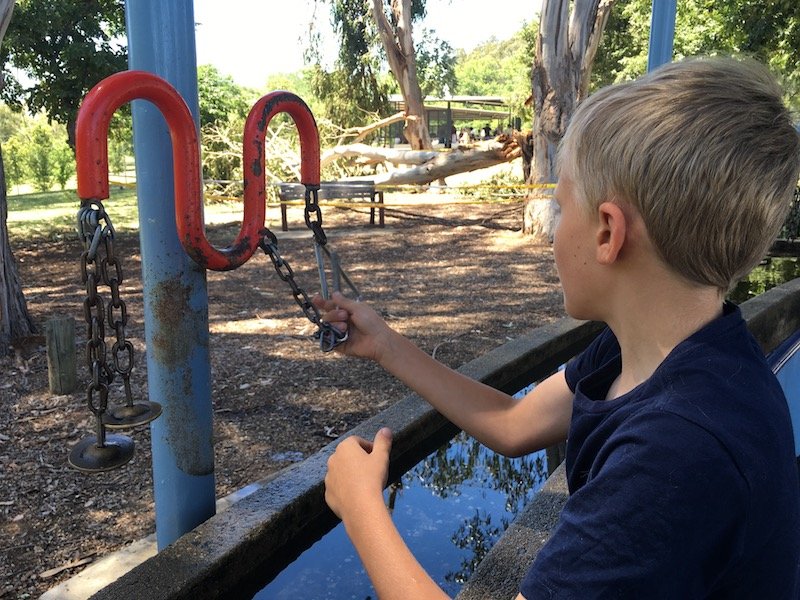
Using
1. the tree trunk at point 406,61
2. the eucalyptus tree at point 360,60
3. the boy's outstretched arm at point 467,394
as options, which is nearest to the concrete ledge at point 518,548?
the boy's outstretched arm at point 467,394

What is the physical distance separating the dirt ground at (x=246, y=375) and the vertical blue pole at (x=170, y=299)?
719 millimetres

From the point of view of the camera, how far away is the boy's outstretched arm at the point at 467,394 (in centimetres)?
156

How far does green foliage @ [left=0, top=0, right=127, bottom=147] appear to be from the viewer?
32.5 ft

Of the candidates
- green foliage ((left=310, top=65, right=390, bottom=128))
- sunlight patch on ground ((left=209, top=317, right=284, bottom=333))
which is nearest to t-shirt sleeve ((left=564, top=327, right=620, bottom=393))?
sunlight patch on ground ((left=209, top=317, right=284, bottom=333))

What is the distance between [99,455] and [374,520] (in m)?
0.61

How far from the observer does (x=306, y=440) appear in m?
3.37

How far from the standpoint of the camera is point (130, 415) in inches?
57.9

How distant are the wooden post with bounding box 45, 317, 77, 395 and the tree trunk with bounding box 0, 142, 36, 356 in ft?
3.04

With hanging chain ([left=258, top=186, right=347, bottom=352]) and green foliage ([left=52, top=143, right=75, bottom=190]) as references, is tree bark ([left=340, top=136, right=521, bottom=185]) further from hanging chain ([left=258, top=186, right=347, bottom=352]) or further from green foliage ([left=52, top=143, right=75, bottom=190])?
green foliage ([left=52, top=143, right=75, bottom=190])

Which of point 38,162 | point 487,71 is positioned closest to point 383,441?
point 38,162

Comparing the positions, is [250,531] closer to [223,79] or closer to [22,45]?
[22,45]

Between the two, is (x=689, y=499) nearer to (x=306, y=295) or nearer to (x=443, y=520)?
(x=306, y=295)

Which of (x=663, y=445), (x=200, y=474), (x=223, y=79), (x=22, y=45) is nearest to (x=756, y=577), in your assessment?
(x=663, y=445)

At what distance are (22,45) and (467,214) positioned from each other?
6.91 meters
